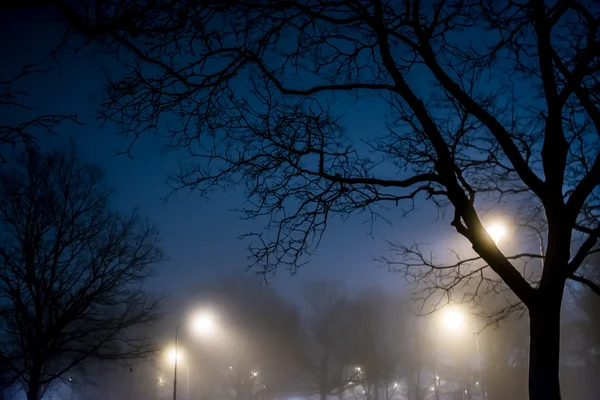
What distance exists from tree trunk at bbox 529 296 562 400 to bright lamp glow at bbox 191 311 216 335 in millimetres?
32399

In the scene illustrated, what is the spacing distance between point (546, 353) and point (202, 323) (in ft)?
108

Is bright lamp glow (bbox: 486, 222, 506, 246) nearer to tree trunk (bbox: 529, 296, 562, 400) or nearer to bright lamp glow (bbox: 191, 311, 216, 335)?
tree trunk (bbox: 529, 296, 562, 400)

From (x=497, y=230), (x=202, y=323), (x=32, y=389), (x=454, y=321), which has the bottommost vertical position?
(x=32, y=389)

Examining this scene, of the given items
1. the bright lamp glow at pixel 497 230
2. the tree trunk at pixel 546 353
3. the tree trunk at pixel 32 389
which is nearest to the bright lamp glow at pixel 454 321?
the bright lamp glow at pixel 497 230

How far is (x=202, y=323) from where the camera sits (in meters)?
36.5

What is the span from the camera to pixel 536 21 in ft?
21.2

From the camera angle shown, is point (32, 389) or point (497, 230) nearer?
point (497, 230)

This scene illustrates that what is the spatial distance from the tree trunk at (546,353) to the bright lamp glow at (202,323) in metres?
32.4

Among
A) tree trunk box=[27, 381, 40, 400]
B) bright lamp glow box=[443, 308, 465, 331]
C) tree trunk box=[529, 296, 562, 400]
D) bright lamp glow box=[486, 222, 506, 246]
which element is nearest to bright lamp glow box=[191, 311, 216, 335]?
bright lamp glow box=[443, 308, 465, 331]

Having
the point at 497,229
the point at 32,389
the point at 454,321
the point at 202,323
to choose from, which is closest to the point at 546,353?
the point at 497,229

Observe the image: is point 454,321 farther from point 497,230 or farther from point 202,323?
point 202,323

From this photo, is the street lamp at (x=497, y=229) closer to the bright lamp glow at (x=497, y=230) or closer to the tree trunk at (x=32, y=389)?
the bright lamp glow at (x=497, y=230)

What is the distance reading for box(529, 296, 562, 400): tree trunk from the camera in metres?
5.86

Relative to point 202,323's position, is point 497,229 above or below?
below
